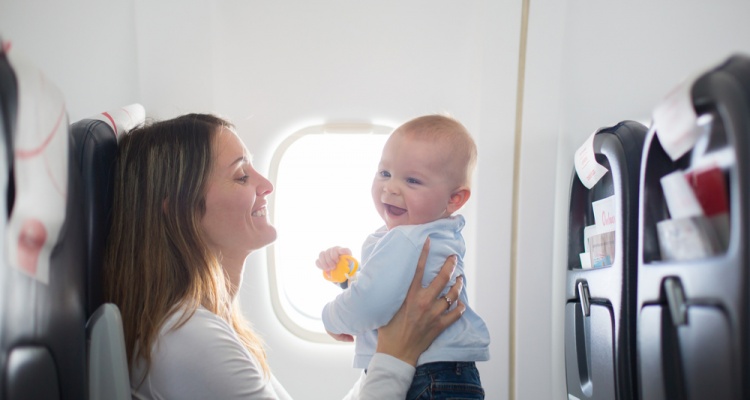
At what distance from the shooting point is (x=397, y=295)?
1.60 metres

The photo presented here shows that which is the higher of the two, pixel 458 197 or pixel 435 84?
pixel 435 84

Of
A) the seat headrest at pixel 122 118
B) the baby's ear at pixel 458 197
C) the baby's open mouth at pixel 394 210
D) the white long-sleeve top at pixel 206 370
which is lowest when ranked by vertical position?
the white long-sleeve top at pixel 206 370

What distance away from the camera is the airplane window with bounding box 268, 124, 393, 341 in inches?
90.7

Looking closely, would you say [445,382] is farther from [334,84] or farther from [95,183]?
[334,84]

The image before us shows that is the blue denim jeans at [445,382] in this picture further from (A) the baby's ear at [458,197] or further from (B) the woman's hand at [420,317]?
(A) the baby's ear at [458,197]

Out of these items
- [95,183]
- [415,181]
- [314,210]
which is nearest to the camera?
[95,183]

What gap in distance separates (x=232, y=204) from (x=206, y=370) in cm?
52

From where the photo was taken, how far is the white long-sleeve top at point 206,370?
1.42 meters

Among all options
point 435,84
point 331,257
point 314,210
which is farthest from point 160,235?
point 435,84

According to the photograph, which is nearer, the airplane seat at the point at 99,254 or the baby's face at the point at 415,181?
the airplane seat at the point at 99,254

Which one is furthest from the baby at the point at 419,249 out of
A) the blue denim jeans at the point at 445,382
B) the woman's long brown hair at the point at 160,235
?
the woman's long brown hair at the point at 160,235

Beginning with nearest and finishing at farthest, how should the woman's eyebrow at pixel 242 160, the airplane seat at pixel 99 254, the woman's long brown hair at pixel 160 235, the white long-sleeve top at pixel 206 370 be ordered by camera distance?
the airplane seat at pixel 99 254, the white long-sleeve top at pixel 206 370, the woman's long brown hair at pixel 160 235, the woman's eyebrow at pixel 242 160

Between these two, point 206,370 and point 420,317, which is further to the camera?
point 420,317

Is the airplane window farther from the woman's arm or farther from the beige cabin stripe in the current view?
the woman's arm
